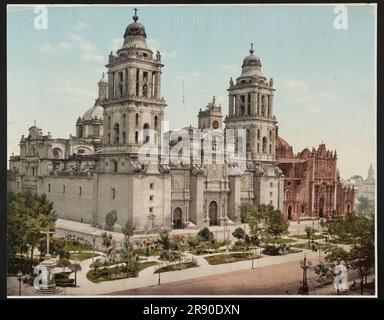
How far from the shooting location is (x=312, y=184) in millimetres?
11336

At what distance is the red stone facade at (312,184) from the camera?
10.4 m

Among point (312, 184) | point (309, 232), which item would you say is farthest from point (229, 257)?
point (312, 184)

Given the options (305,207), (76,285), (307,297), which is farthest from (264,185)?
(76,285)

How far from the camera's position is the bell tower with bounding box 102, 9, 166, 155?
10380mm

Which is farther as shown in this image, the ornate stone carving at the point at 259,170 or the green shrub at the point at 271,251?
the ornate stone carving at the point at 259,170

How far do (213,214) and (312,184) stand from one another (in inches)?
88.5

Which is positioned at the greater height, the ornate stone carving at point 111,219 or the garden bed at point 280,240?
the ornate stone carving at point 111,219

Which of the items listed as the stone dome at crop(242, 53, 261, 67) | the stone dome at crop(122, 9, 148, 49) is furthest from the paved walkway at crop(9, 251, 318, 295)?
the stone dome at crop(122, 9, 148, 49)

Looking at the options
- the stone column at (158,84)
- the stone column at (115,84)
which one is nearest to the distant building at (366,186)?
the stone column at (158,84)

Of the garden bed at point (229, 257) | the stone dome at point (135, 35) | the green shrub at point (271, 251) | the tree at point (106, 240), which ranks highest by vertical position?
the stone dome at point (135, 35)

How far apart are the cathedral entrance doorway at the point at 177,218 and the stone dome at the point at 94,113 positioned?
251 cm

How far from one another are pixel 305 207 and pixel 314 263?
1475 millimetres

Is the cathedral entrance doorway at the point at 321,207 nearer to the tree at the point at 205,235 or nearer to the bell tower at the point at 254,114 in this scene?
the bell tower at the point at 254,114
